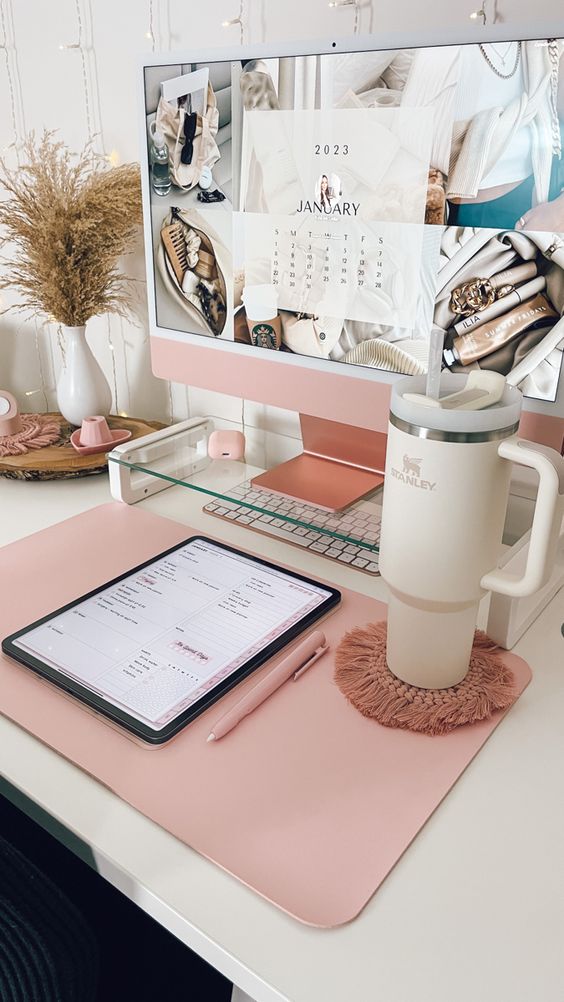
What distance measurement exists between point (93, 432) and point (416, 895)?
0.86 meters

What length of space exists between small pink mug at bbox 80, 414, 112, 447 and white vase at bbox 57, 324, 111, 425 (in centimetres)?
7

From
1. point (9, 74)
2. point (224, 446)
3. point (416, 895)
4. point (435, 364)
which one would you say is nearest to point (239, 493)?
point (224, 446)

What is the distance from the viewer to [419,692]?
0.64m

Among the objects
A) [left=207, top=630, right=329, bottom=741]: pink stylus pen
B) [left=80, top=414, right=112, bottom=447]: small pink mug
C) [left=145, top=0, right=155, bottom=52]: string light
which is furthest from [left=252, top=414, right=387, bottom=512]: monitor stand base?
[left=145, top=0, right=155, bottom=52]: string light

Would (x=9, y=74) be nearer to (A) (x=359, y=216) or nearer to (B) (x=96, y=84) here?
(B) (x=96, y=84)

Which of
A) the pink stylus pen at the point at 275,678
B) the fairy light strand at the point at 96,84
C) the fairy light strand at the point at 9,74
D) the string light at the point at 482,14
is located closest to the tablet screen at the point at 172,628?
the pink stylus pen at the point at 275,678

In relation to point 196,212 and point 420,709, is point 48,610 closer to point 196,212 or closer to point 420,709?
point 420,709

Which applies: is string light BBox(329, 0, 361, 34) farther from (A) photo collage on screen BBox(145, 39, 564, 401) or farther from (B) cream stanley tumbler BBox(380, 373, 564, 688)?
(B) cream stanley tumbler BBox(380, 373, 564, 688)

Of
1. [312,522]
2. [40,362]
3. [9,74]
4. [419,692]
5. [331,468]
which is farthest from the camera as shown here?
[40,362]

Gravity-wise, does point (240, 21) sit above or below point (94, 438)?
above

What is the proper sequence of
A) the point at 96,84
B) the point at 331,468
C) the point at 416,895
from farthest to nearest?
the point at 96,84 < the point at 331,468 < the point at 416,895

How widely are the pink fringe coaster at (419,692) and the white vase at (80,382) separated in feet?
2.33

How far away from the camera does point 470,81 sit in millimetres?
662

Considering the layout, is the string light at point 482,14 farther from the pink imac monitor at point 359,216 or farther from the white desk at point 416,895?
the white desk at point 416,895
